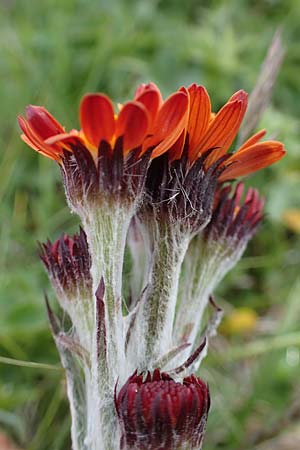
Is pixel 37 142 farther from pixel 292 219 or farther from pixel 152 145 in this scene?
pixel 292 219

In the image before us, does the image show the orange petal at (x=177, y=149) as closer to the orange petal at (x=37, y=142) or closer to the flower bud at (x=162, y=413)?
the orange petal at (x=37, y=142)

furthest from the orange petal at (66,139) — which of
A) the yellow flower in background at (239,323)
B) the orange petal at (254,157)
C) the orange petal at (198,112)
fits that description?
the yellow flower in background at (239,323)

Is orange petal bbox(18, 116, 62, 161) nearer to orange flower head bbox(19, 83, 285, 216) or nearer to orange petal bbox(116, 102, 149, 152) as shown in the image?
orange flower head bbox(19, 83, 285, 216)

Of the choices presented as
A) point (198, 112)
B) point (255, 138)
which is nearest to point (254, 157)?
point (255, 138)

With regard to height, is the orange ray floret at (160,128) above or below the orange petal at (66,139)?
above

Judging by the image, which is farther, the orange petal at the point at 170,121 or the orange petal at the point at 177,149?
the orange petal at the point at 177,149

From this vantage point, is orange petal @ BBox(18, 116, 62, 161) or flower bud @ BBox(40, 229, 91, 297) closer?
orange petal @ BBox(18, 116, 62, 161)

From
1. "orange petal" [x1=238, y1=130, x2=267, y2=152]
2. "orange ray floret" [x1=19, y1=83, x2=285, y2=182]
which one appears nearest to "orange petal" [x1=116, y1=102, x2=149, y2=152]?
"orange ray floret" [x1=19, y1=83, x2=285, y2=182]

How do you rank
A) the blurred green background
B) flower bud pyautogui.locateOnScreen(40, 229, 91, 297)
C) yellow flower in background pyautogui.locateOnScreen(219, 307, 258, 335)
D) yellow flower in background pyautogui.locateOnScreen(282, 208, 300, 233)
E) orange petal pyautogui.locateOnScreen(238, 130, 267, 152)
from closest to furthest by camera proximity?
1. orange petal pyautogui.locateOnScreen(238, 130, 267, 152)
2. flower bud pyautogui.locateOnScreen(40, 229, 91, 297)
3. the blurred green background
4. yellow flower in background pyautogui.locateOnScreen(219, 307, 258, 335)
5. yellow flower in background pyautogui.locateOnScreen(282, 208, 300, 233)
